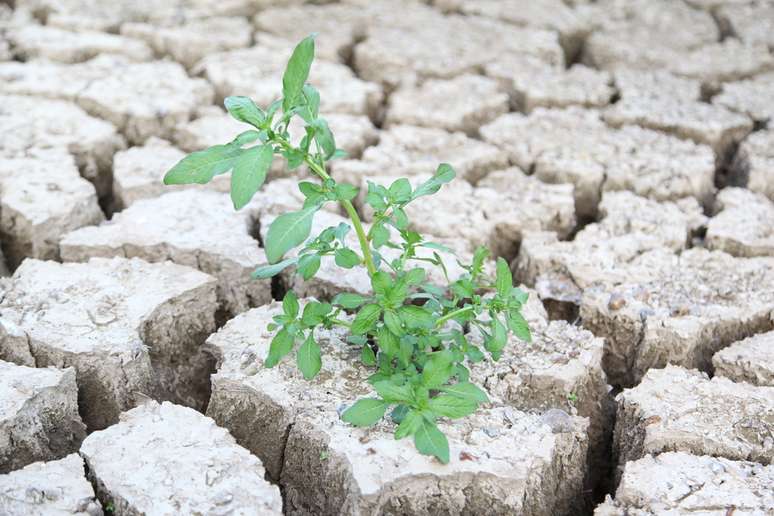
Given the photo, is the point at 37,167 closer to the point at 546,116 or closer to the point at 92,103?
the point at 92,103

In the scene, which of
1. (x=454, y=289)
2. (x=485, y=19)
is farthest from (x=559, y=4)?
(x=454, y=289)

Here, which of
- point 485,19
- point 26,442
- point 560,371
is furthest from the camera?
point 485,19

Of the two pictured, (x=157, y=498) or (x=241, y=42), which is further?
(x=241, y=42)

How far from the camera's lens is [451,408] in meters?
1.62

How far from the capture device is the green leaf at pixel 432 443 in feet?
5.20

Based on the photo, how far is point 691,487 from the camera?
1.67m

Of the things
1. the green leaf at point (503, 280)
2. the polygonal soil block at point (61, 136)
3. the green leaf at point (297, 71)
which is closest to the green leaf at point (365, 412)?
the green leaf at point (503, 280)

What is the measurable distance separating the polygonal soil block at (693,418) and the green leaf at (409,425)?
51 centimetres

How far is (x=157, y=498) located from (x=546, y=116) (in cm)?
208

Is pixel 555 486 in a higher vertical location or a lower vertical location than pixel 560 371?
lower

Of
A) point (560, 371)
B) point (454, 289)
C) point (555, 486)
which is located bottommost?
point (555, 486)

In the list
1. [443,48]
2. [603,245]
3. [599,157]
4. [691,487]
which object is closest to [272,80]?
[443,48]

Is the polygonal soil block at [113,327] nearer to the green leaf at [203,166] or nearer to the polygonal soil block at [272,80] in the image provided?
the green leaf at [203,166]

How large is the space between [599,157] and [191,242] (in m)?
1.35
